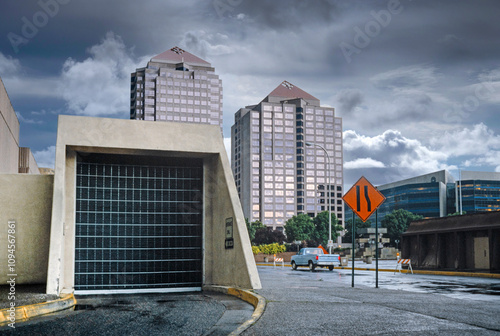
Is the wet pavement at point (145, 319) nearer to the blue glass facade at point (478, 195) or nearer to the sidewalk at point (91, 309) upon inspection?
the sidewalk at point (91, 309)

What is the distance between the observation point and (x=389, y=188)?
490 feet

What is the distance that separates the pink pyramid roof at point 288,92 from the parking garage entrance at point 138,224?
171072 mm

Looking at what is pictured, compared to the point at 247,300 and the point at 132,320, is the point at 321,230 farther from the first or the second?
the point at 132,320

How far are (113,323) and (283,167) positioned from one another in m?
172

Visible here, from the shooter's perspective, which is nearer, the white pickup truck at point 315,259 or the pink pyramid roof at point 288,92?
the white pickup truck at point 315,259

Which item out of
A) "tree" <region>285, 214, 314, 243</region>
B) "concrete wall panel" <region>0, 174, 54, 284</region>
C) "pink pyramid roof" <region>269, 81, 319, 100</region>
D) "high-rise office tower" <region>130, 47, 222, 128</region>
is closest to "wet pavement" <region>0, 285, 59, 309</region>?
"concrete wall panel" <region>0, 174, 54, 284</region>

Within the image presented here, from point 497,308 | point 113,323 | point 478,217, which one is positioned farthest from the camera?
point 478,217

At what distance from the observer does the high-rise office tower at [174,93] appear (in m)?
164

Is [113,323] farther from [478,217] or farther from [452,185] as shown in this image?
[452,185]

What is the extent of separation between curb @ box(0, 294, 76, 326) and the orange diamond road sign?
26.5ft

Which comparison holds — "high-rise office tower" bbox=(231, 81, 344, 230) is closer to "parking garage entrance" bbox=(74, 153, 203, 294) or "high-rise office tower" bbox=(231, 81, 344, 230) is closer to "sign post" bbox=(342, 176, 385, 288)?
"parking garage entrance" bbox=(74, 153, 203, 294)

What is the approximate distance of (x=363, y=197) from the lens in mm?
14828

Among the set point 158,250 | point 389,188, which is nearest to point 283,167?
point 389,188

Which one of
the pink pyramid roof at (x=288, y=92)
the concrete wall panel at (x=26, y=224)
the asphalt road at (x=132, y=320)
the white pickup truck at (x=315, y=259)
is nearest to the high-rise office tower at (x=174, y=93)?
the pink pyramid roof at (x=288, y=92)
